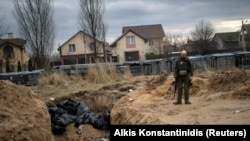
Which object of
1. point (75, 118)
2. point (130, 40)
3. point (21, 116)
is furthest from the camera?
point (130, 40)

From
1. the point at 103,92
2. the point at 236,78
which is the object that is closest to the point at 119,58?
the point at 103,92

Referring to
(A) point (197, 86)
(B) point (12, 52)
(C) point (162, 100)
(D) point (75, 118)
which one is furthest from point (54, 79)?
(B) point (12, 52)

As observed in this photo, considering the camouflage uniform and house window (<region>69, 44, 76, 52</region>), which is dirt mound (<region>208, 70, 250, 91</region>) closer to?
the camouflage uniform

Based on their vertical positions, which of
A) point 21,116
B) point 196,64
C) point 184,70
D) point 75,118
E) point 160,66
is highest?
point 184,70

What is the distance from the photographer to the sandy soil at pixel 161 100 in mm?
10516

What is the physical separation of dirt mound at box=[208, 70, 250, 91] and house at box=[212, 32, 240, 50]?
58858mm

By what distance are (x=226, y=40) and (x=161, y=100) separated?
64.4m

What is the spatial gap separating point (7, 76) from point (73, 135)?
14.4 meters

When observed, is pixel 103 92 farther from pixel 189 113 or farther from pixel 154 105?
pixel 189 113

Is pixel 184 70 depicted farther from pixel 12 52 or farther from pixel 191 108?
pixel 12 52

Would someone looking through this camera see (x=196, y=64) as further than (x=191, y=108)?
Yes

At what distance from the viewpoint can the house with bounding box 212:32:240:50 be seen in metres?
74.6

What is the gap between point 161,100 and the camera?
15352 mm

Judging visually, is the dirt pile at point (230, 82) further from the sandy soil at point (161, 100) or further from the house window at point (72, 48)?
the house window at point (72, 48)
